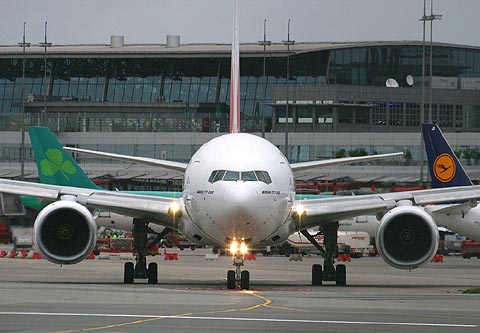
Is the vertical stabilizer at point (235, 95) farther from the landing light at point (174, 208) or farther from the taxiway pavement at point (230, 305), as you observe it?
the taxiway pavement at point (230, 305)

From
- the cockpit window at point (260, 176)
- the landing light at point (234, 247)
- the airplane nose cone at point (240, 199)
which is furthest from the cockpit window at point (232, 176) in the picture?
the landing light at point (234, 247)

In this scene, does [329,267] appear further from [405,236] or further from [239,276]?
[239,276]

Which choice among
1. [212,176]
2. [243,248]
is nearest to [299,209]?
[243,248]

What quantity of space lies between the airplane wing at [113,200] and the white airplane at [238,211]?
0.09 ft

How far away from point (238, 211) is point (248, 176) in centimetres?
110

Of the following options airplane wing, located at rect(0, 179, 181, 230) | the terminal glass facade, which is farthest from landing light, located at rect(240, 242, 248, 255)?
the terminal glass facade

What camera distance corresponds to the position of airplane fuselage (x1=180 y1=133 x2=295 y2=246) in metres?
31.5

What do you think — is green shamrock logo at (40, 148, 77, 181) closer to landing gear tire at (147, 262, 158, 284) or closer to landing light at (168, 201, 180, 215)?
landing gear tire at (147, 262, 158, 284)

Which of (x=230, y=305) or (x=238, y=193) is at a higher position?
(x=238, y=193)

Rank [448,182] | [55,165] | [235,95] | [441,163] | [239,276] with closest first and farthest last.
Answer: [239,276], [235,95], [448,182], [441,163], [55,165]

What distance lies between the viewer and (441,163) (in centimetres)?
5509

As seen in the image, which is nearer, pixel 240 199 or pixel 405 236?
pixel 240 199

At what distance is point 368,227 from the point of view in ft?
257

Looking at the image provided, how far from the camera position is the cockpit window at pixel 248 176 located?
3186 cm
